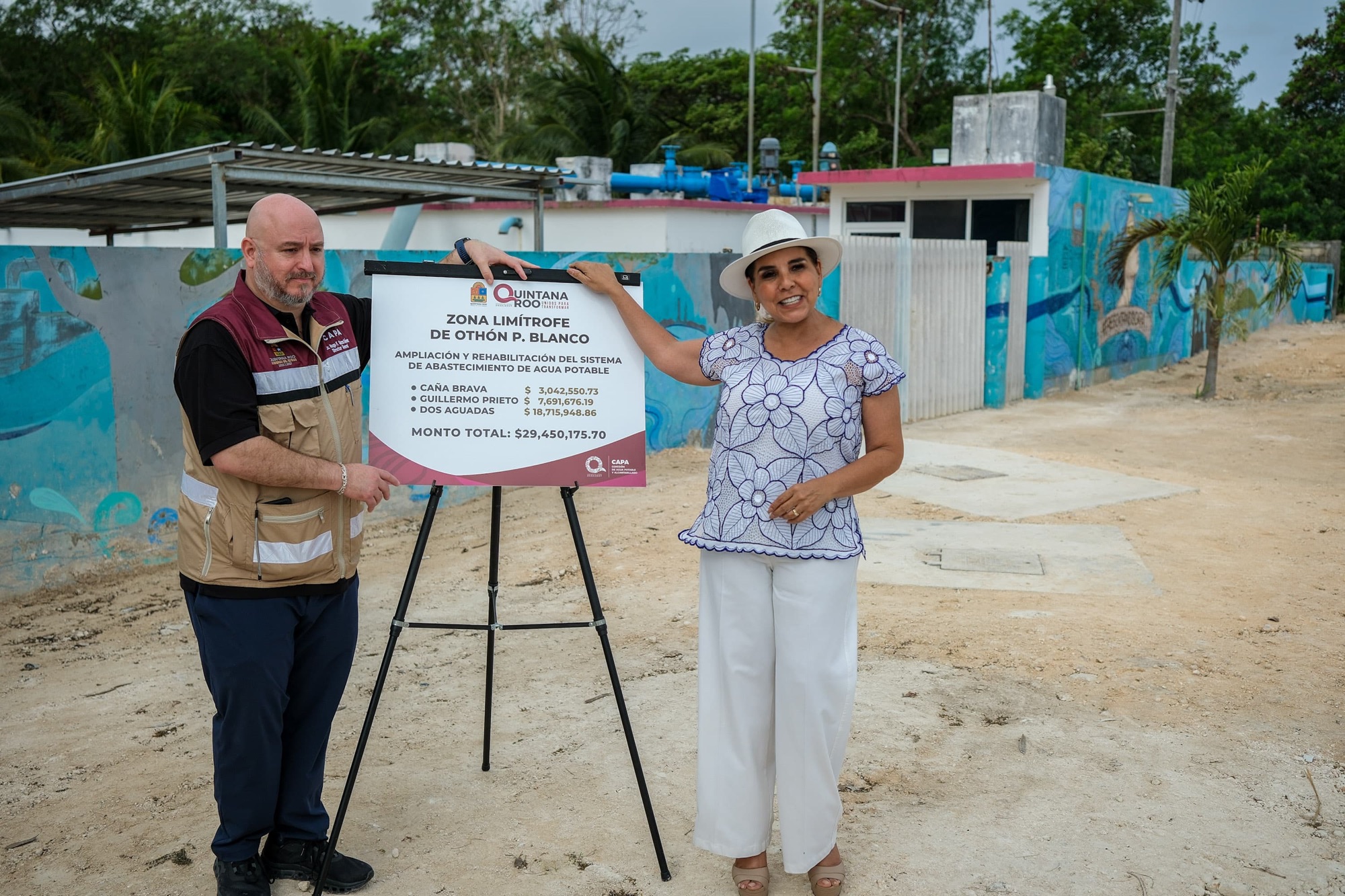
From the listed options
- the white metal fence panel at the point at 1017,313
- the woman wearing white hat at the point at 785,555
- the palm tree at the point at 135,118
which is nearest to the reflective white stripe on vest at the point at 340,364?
the woman wearing white hat at the point at 785,555

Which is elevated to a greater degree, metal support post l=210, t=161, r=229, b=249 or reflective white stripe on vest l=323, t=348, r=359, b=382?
metal support post l=210, t=161, r=229, b=249

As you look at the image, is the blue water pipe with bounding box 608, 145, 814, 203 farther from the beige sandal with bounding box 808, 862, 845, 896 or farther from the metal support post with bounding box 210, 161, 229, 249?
the beige sandal with bounding box 808, 862, 845, 896

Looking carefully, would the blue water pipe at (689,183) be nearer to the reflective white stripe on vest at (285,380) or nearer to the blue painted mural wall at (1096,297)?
the blue painted mural wall at (1096,297)

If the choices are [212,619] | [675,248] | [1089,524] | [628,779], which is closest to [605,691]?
[628,779]

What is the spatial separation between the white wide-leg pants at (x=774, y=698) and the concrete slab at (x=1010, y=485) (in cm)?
531

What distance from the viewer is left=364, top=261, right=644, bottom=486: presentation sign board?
358 cm

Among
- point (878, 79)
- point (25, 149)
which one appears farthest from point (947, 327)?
point (878, 79)

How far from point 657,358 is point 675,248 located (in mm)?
13586

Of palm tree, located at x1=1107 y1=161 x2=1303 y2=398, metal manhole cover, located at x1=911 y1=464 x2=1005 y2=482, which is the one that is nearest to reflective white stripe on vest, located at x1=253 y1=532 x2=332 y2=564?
metal manhole cover, located at x1=911 y1=464 x2=1005 y2=482

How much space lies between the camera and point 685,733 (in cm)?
457

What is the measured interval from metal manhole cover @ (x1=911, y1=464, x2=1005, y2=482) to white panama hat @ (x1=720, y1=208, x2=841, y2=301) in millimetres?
6468

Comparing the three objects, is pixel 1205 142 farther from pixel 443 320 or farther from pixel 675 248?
pixel 443 320

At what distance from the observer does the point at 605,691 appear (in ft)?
16.5

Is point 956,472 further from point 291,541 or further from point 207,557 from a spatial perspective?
point 207,557
